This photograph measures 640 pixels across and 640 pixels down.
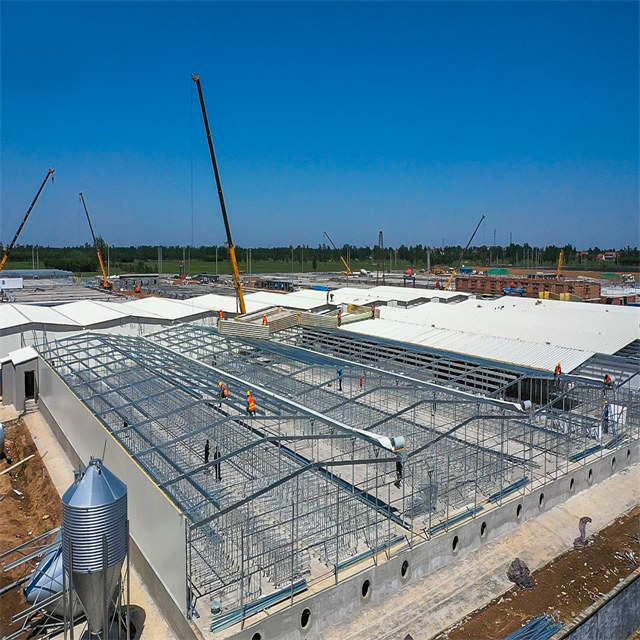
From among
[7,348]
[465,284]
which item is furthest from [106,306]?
[465,284]

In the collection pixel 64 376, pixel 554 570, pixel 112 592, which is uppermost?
pixel 64 376

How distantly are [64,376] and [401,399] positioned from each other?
11.9 m

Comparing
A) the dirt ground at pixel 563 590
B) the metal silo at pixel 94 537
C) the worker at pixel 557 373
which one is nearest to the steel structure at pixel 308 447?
Answer: the worker at pixel 557 373

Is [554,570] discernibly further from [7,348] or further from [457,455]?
[7,348]

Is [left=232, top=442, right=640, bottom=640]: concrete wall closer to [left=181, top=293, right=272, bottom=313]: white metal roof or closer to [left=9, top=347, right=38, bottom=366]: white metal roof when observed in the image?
[left=9, top=347, right=38, bottom=366]: white metal roof

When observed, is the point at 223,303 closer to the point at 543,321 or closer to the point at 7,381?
the point at 7,381

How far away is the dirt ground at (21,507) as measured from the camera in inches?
449

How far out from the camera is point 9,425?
21297 millimetres

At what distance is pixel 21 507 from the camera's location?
15375 mm

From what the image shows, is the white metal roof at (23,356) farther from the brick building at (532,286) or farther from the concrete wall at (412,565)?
the brick building at (532,286)

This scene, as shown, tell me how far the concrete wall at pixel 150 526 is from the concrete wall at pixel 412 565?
5.04ft

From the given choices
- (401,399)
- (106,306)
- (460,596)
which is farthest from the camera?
Result: (106,306)

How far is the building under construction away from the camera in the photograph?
1052cm

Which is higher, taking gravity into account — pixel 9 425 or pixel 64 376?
pixel 64 376
